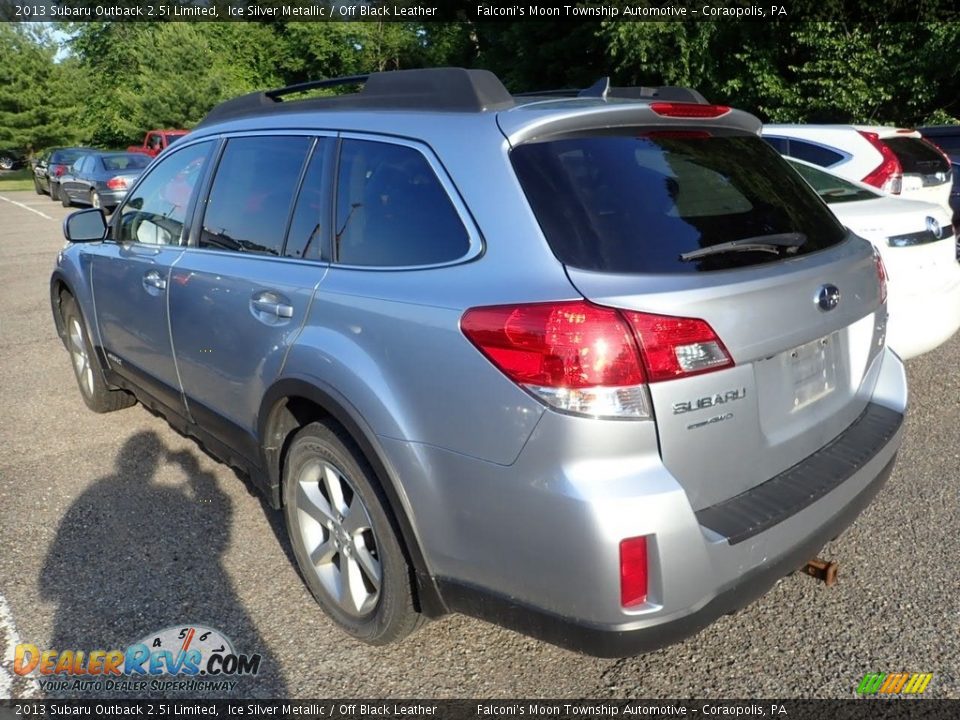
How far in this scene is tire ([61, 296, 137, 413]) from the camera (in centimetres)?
514

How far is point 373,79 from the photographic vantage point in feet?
9.76

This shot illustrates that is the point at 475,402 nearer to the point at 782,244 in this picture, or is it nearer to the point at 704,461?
the point at 704,461

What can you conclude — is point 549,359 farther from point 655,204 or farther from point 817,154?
point 817,154

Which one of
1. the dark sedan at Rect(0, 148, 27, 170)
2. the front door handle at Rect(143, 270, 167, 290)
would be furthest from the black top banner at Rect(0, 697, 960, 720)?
the dark sedan at Rect(0, 148, 27, 170)

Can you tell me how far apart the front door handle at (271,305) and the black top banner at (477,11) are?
1902 centimetres

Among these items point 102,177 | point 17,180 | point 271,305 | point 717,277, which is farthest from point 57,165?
point 717,277

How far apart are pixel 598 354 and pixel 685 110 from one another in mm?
1061

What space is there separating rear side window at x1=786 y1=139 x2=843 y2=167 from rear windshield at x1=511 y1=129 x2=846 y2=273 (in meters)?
5.53

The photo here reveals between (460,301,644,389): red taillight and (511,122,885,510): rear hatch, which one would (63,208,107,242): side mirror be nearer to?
(511,122,885,510): rear hatch

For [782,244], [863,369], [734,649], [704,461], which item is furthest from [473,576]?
[863,369]

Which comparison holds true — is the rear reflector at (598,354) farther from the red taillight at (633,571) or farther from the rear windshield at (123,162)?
the rear windshield at (123,162)

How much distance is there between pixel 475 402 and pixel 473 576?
524mm

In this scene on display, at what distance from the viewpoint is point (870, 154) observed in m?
7.56

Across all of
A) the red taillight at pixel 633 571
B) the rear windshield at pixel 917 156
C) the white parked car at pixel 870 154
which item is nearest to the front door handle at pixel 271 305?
the red taillight at pixel 633 571
